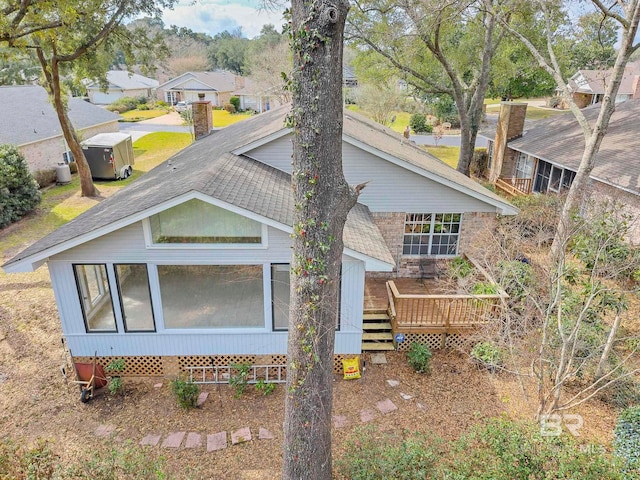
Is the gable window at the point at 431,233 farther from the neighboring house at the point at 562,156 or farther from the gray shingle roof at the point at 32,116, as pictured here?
the gray shingle roof at the point at 32,116

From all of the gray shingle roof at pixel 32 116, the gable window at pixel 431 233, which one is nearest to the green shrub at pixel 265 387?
the gable window at pixel 431 233

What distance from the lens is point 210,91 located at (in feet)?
191

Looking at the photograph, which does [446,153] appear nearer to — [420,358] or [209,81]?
[420,358]

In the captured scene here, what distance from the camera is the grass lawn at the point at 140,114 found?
48.4 meters

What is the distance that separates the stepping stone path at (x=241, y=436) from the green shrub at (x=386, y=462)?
1936 millimetres

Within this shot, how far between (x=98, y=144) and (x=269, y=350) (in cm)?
2041

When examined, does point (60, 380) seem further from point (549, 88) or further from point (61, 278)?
point (549, 88)

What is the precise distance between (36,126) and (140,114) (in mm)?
30933

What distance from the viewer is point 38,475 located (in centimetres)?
551

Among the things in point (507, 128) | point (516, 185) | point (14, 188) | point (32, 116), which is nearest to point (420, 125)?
point (507, 128)

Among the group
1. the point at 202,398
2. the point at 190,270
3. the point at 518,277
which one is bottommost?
the point at 202,398

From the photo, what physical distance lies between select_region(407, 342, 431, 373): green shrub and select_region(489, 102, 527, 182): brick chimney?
18021mm

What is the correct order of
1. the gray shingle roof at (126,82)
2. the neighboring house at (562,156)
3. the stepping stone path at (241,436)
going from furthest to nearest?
the gray shingle roof at (126,82) → the neighboring house at (562,156) → the stepping stone path at (241,436)

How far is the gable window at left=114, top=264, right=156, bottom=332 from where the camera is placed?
8.84 metres
